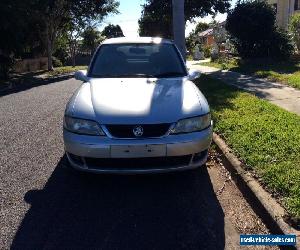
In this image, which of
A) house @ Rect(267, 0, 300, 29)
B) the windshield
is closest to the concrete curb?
the windshield

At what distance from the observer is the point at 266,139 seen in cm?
588

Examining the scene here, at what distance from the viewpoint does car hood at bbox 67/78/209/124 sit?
432 centimetres

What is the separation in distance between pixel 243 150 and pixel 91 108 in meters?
2.21

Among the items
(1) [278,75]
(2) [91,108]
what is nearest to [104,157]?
(2) [91,108]

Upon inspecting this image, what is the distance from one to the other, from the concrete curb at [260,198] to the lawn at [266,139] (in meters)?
0.09

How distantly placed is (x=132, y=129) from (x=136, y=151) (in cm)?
24

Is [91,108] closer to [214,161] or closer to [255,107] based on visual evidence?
[214,161]

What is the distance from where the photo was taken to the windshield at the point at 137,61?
19.0 feet

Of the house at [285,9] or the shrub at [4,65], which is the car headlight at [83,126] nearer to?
the shrub at [4,65]

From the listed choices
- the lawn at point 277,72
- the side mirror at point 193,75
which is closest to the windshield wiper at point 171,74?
the side mirror at point 193,75

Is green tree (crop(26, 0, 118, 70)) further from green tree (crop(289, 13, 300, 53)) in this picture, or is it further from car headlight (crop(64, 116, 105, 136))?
car headlight (crop(64, 116, 105, 136))

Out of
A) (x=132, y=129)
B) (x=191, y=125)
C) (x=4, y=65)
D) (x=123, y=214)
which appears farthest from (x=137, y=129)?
(x=4, y=65)

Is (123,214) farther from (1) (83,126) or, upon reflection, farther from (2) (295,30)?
(2) (295,30)

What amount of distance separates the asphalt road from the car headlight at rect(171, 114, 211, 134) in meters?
0.73
